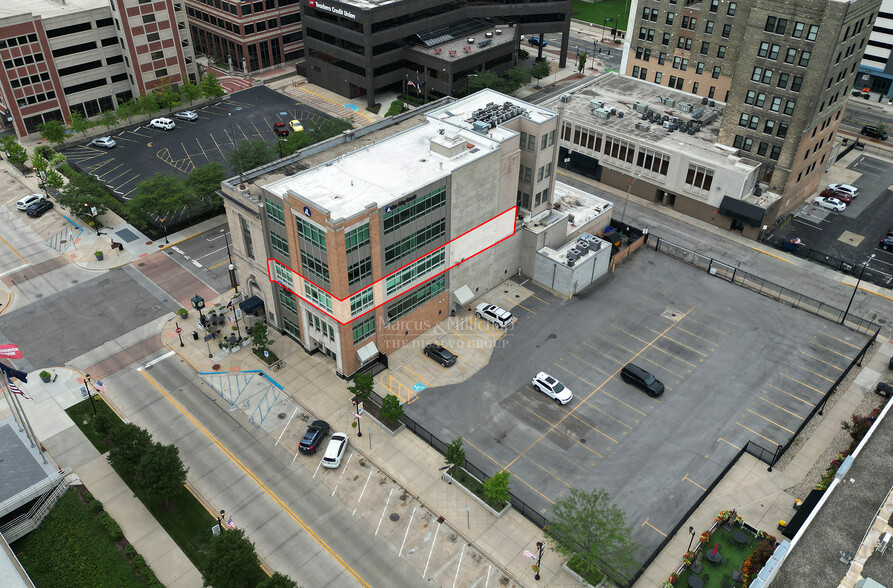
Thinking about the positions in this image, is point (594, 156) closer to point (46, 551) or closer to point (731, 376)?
point (731, 376)

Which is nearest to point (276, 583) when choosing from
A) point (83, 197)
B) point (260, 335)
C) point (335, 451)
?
point (335, 451)

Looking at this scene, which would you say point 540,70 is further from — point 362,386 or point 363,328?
point 362,386

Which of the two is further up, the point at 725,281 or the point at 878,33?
the point at 878,33

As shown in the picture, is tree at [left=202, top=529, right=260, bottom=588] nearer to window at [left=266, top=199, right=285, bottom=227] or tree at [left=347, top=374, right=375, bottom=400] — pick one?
tree at [left=347, top=374, right=375, bottom=400]

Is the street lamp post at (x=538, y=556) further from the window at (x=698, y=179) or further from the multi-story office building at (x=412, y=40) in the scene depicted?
the multi-story office building at (x=412, y=40)

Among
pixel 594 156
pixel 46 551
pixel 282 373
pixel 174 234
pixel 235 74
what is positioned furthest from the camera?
pixel 235 74

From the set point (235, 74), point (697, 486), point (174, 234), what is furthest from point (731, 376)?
point (235, 74)
